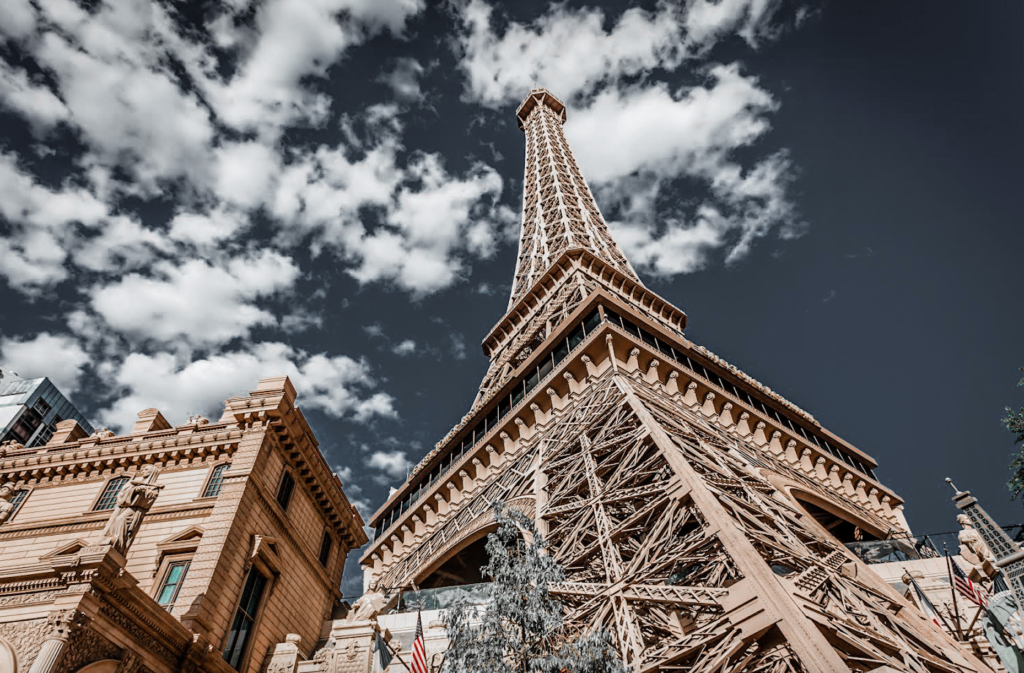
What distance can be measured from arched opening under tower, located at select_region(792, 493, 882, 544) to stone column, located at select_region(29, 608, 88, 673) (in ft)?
82.4

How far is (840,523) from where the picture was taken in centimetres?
3123

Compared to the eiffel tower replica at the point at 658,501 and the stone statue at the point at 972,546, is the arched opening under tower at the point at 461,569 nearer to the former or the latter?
the eiffel tower replica at the point at 658,501

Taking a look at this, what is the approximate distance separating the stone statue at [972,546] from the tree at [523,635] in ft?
37.7

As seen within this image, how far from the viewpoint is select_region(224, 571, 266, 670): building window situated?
52.1ft

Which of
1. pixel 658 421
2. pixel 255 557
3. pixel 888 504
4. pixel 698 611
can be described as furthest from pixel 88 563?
pixel 888 504

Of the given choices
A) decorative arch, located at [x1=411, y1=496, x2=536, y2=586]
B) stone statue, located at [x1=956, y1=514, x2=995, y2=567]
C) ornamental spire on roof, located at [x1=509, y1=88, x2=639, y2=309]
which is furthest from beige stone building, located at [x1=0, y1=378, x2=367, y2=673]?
ornamental spire on roof, located at [x1=509, y1=88, x2=639, y2=309]

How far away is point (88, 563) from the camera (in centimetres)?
1088

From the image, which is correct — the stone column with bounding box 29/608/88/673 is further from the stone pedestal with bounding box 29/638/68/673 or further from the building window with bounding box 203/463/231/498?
the building window with bounding box 203/463/231/498

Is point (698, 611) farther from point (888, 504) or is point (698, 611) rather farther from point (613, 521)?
point (888, 504)

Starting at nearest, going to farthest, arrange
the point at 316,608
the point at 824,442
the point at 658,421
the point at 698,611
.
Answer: the point at 698,611 → the point at 658,421 → the point at 316,608 → the point at 824,442

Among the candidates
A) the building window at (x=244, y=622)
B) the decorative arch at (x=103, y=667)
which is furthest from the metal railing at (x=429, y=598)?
the decorative arch at (x=103, y=667)

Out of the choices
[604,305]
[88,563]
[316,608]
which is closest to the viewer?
[88,563]

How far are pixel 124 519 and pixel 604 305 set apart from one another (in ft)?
65.1

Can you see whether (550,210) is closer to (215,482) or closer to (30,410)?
(215,482)
